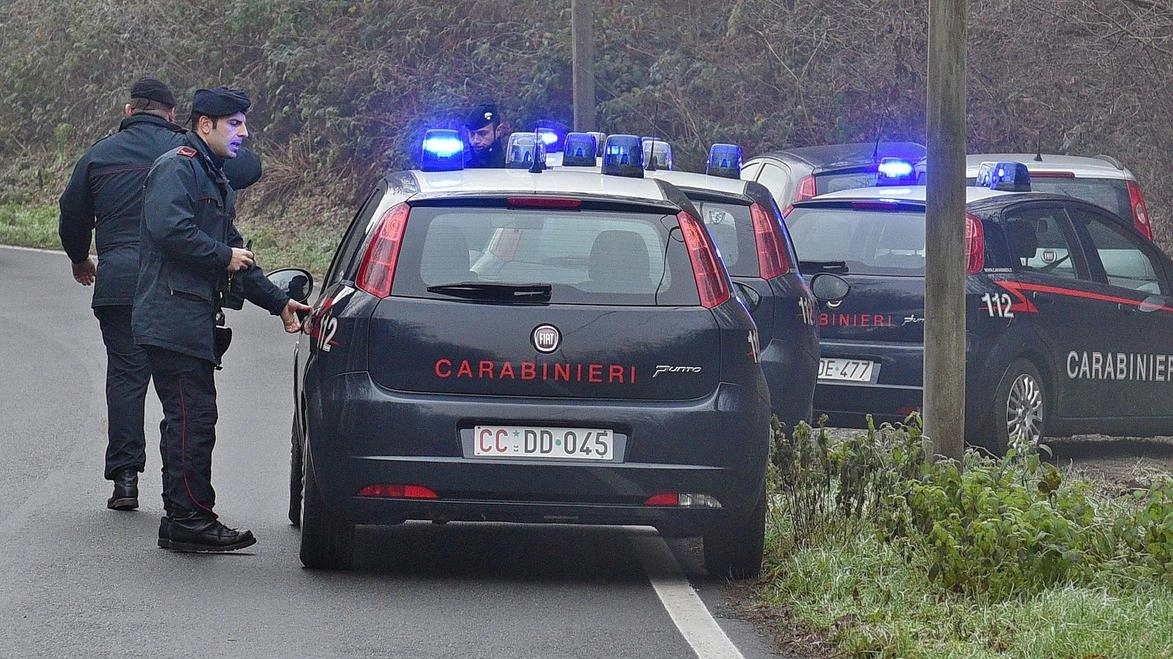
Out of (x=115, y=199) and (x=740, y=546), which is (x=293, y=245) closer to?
(x=115, y=199)

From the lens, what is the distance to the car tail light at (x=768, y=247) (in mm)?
9461

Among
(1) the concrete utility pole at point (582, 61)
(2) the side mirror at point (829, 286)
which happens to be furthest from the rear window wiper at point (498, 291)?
(1) the concrete utility pole at point (582, 61)

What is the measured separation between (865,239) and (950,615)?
5036mm

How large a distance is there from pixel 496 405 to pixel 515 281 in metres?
0.47

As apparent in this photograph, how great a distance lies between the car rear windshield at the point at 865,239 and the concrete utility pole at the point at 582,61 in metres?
9.13

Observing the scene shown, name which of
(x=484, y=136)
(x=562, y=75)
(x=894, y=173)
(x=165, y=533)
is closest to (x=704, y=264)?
(x=165, y=533)

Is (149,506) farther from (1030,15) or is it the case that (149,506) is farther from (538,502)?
(1030,15)

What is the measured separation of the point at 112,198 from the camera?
854cm

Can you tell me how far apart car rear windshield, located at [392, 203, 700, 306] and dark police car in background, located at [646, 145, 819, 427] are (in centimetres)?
201

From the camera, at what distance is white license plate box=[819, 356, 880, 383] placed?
10.6 meters

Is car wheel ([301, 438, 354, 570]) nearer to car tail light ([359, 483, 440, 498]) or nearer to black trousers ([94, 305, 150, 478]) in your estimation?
car tail light ([359, 483, 440, 498])

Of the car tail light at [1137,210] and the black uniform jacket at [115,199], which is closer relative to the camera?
the black uniform jacket at [115,199]

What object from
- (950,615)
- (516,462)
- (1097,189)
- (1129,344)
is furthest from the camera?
(1097,189)

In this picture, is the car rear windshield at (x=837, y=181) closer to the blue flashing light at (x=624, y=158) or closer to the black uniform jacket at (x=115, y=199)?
the blue flashing light at (x=624, y=158)
